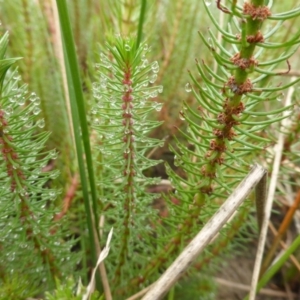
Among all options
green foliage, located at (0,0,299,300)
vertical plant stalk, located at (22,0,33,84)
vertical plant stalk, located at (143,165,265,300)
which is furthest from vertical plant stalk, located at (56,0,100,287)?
vertical plant stalk, located at (22,0,33,84)

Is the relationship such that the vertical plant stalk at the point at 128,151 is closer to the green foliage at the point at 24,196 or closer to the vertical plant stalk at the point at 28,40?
the green foliage at the point at 24,196

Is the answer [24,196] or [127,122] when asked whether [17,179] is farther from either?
[127,122]

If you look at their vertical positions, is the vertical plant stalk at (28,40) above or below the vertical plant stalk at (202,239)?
above

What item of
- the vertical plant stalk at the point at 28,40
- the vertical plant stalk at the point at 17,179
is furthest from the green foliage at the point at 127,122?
the vertical plant stalk at the point at 28,40

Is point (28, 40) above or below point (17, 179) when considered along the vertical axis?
above

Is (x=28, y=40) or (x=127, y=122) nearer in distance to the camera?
(x=127, y=122)

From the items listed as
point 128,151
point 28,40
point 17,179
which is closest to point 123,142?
point 128,151

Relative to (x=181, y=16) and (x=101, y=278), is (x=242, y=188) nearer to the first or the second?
(x=101, y=278)

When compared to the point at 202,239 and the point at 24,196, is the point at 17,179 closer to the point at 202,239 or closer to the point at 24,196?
the point at 24,196

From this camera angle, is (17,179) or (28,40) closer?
(17,179)

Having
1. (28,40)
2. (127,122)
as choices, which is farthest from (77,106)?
(28,40)

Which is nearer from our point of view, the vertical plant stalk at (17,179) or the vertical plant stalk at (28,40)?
the vertical plant stalk at (17,179)
